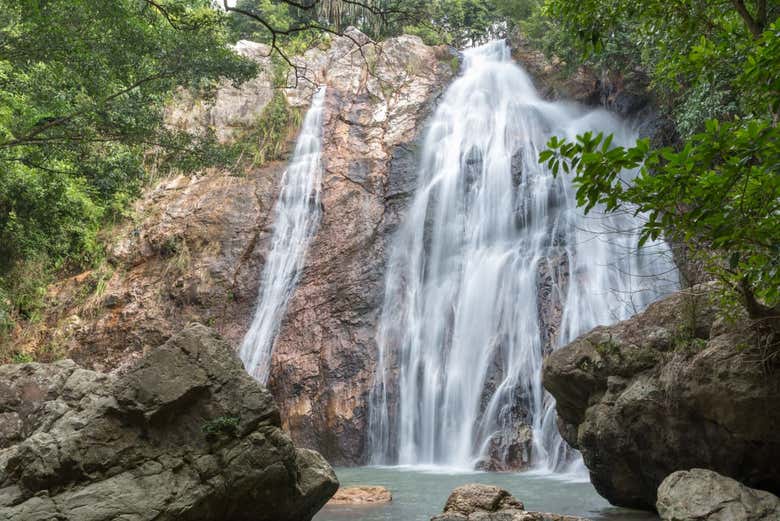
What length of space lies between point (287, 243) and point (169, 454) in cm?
1338

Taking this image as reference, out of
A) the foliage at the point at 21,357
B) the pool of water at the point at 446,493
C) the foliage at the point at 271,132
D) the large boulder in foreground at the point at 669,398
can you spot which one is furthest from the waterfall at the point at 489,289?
the foliage at the point at 21,357

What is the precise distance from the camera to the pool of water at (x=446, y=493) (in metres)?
7.89

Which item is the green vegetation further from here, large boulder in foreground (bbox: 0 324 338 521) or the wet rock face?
large boulder in foreground (bbox: 0 324 338 521)

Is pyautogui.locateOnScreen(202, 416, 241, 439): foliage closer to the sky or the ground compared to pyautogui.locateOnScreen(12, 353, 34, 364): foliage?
closer to the ground

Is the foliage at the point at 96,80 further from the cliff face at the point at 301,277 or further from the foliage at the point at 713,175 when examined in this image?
the foliage at the point at 713,175

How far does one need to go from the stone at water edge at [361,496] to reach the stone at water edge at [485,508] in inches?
98.5

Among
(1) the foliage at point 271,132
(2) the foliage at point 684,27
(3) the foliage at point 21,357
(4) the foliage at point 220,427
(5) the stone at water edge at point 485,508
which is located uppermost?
(1) the foliage at point 271,132

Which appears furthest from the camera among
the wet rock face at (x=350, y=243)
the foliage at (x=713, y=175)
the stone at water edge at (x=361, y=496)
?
the wet rock face at (x=350, y=243)

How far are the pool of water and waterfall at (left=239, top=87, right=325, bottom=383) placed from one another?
5129 millimetres

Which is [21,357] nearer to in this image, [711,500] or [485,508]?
[485,508]

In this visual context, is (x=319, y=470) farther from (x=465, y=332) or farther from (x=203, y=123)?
(x=203, y=123)

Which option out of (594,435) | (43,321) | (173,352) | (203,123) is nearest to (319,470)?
(173,352)

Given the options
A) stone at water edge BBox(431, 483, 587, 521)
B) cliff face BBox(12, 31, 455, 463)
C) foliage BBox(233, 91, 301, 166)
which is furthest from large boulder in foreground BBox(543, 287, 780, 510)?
foliage BBox(233, 91, 301, 166)

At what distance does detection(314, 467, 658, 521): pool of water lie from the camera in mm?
7887
